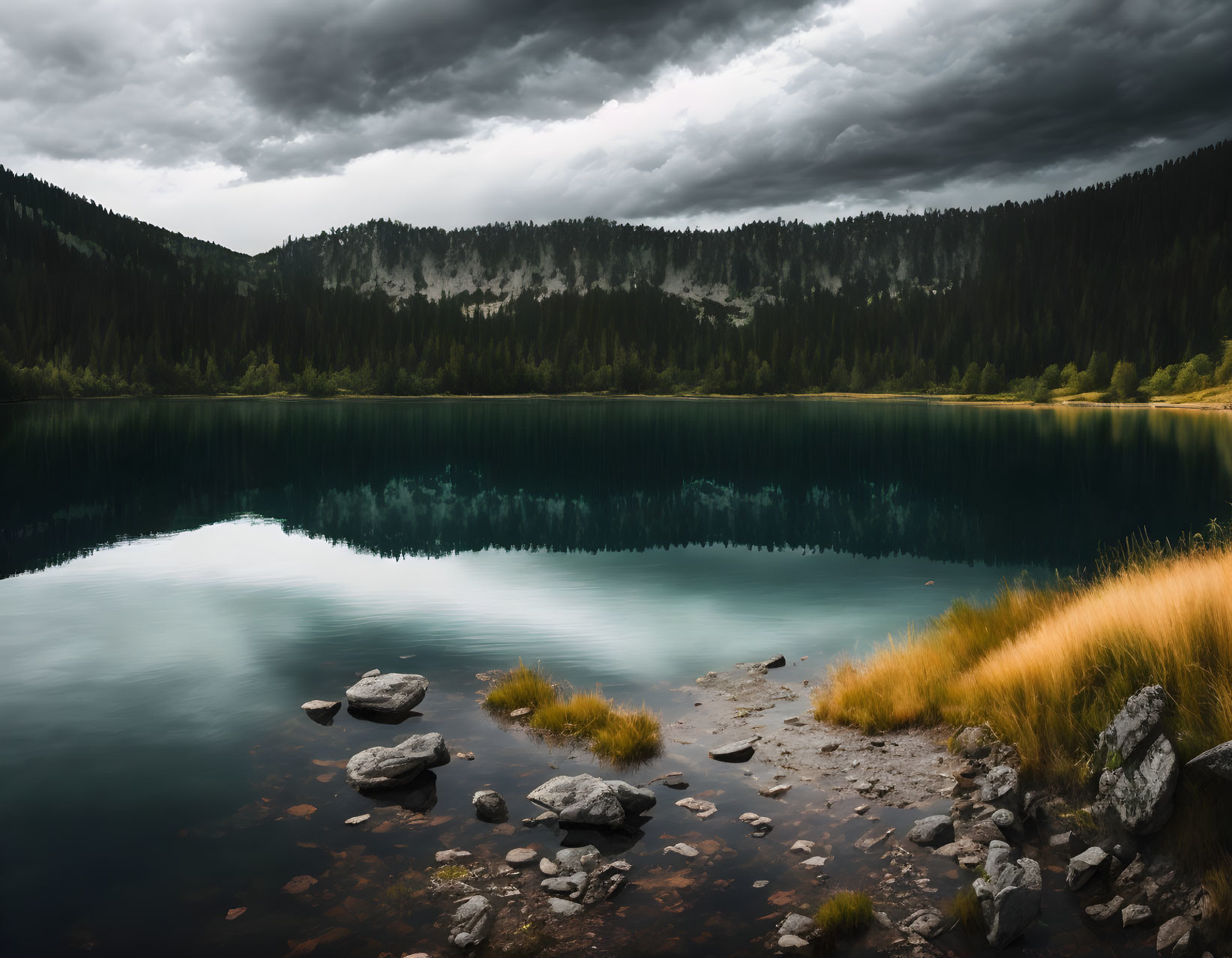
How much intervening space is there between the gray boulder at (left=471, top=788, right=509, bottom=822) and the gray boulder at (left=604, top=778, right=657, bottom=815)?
1.33 metres

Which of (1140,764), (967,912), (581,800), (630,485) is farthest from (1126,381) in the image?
(581,800)

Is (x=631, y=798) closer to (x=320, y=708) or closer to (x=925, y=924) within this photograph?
(x=925, y=924)

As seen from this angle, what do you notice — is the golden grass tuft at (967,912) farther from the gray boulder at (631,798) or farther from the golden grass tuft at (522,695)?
the golden grass tuft at (522,695)

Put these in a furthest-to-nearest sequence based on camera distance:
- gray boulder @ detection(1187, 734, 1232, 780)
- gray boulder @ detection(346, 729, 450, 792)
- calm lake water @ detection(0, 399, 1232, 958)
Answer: gray boulder @ detection(346, 729, 450, 792) < calm lake water @ detection(0, 399, 1232, 958) < gray boulder @ detection(1187, 734, 1232, 780)

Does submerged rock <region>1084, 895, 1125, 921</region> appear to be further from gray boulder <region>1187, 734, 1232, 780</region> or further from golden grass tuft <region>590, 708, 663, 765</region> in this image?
golden grass tuft <region>590, 708, 663, 765</region>

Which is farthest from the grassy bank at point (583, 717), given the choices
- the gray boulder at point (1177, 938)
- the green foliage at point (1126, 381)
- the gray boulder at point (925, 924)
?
the green foliage at point (1126, 381)

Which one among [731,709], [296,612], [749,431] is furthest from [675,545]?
[749,431]

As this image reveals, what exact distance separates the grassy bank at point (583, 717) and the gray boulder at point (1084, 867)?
18.5 ft

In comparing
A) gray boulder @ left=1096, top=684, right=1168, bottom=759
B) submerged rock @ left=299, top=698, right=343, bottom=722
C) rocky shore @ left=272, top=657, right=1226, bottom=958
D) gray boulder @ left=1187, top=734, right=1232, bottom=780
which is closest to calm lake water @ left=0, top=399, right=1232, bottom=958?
rocky shore @ left=272, top=657, right=1226, bottom=958

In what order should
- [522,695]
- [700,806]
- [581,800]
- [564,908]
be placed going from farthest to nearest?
[522,695], [700,806], [581,800], [564,908]

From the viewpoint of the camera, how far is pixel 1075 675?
11.3 meters

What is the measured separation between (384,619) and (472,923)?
48.6 ft

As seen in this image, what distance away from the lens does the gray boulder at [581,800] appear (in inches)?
402

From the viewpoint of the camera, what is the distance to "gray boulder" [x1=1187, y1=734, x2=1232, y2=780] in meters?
8.34
